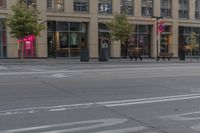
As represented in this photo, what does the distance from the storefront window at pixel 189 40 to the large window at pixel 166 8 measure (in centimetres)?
257

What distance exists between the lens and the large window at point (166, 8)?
2051 inches

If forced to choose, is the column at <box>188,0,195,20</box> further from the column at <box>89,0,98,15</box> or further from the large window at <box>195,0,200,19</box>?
the column at <box>89,0,98,15</box>

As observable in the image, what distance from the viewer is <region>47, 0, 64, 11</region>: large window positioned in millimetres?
43594

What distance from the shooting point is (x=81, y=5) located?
45.6m

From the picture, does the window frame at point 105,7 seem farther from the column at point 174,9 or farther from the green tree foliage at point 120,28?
the column at point 174,9

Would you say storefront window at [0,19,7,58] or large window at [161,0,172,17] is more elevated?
large window at [161,0,172,17]

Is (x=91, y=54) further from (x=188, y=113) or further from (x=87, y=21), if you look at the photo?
(x=188, y=113)

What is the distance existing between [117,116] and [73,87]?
590 centimetres

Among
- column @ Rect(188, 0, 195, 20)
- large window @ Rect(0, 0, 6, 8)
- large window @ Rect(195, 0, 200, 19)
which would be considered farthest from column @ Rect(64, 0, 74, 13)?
large window @ Rect(195, 0, 200, 19)

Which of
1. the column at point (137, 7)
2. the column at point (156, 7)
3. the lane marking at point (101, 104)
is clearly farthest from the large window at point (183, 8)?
the lane marking at point (101, 104)

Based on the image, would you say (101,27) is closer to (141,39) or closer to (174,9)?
(141,39)

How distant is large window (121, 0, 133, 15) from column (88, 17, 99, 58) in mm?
4174

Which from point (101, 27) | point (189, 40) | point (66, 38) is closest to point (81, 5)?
point (101, 27)

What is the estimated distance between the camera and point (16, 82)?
16.9m
